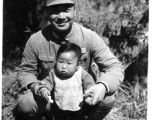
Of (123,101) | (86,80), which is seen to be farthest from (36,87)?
(123,101)

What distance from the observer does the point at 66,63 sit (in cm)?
279

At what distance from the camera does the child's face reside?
2.79 metres

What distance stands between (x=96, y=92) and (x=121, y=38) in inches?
81.6

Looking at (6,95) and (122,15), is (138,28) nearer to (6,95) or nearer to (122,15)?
(122,15)

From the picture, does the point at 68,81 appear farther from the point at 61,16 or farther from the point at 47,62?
the point at 61,16

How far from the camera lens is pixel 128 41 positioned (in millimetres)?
4730

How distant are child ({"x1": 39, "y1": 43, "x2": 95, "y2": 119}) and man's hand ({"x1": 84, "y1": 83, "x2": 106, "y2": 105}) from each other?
1.5 inches

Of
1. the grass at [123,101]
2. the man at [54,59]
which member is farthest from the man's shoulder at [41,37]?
the grass at [123,101]

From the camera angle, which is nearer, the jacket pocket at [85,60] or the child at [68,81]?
the child at [68,81]

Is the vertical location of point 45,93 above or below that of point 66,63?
below

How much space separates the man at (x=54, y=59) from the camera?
2.91 meters

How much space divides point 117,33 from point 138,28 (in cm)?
28

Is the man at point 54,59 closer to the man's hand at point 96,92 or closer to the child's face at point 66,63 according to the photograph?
the man's hand at point 96,92

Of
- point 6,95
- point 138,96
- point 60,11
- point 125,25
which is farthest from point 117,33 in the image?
point 60,11
